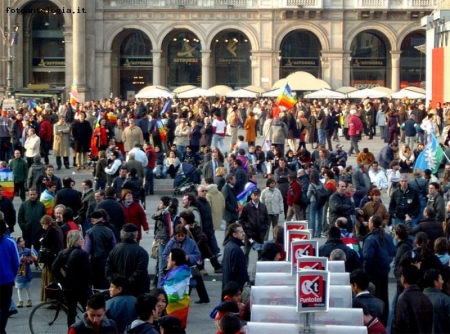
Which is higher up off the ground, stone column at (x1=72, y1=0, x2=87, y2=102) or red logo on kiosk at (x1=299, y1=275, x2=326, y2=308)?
stone column at (x1=72, y1=0, x2=87, y2=102)

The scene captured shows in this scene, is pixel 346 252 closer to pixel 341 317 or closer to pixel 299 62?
pixel 341 317

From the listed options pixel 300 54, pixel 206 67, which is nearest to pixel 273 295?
pixel 206 67

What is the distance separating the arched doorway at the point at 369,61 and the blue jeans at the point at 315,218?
4003 centimetres

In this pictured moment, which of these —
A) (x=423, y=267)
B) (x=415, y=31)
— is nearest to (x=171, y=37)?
(x=415, y=31)

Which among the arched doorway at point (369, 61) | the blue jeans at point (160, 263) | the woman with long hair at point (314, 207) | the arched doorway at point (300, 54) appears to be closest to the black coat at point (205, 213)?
the blue jeans at point (160, 263)

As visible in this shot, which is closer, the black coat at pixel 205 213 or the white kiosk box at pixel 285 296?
the white kiosk box at pixel 285 296

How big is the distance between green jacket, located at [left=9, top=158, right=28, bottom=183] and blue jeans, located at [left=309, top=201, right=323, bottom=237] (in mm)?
Result: 7536

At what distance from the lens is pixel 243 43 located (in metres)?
62.4

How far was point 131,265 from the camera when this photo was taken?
13156mm

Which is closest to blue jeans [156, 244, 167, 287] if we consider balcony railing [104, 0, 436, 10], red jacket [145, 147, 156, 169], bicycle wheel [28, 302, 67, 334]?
bicycle wheel [28, 302, 67, 334]

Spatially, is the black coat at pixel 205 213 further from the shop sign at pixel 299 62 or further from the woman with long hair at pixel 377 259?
the shop sign at pixel 299 62

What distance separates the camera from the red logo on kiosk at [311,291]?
9.61 metres

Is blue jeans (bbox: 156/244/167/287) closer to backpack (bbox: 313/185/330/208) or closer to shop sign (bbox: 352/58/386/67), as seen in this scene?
backpack (bbox: 313/185/330/208)

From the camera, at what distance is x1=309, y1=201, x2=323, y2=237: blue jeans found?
854 inches
